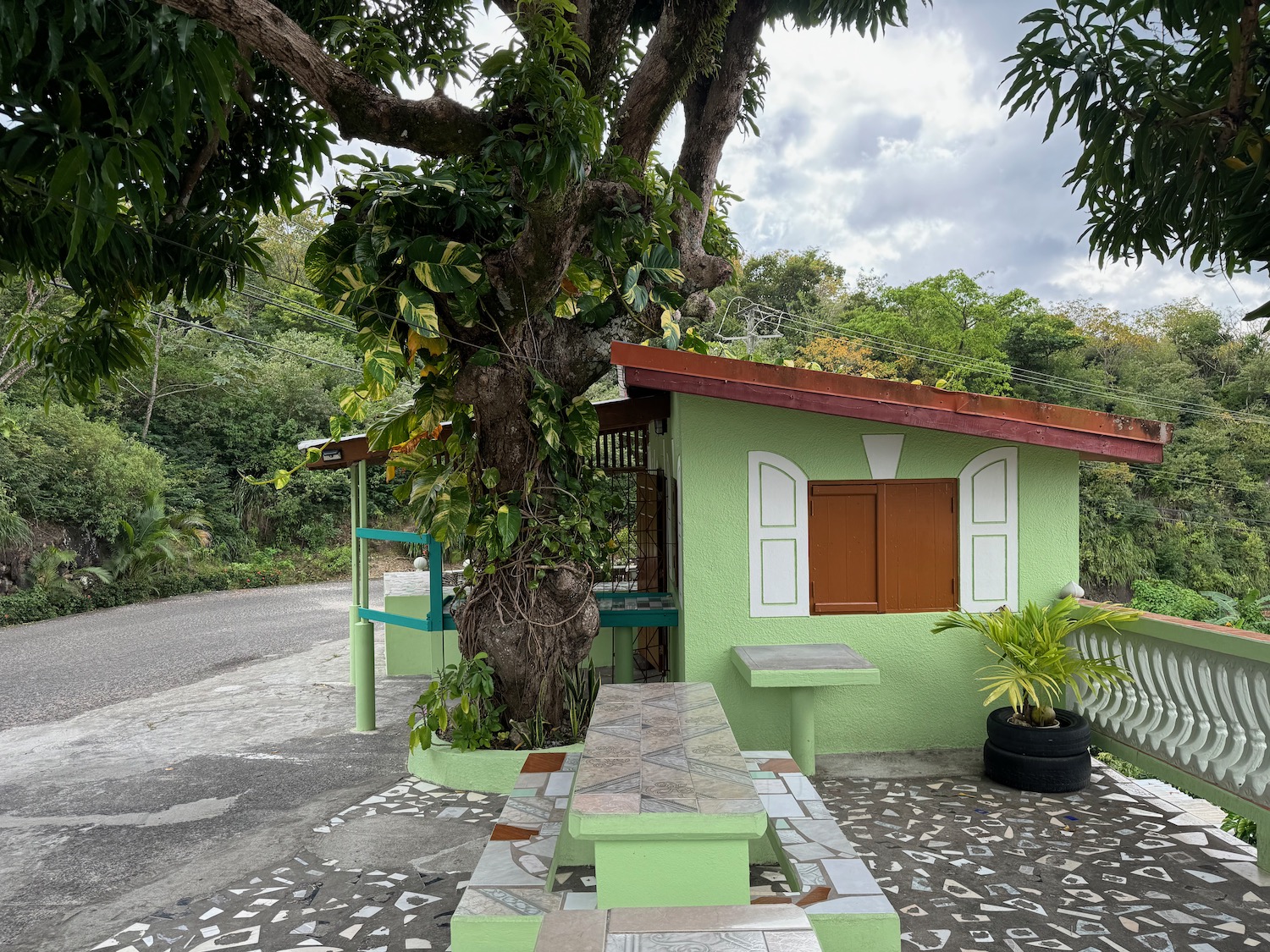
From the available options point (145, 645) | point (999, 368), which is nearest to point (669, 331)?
point (145, 645)

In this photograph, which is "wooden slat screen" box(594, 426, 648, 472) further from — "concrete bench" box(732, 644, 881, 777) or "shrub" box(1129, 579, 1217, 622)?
"shrub" box(1129, 579, 1217, 622)

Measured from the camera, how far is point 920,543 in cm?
588

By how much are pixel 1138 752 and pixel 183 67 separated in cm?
618

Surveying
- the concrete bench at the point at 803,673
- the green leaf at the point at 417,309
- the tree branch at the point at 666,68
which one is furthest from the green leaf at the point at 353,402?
the concrete bench at the point at 803,673

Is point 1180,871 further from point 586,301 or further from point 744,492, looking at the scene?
point 586,301

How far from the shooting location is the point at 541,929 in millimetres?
2430

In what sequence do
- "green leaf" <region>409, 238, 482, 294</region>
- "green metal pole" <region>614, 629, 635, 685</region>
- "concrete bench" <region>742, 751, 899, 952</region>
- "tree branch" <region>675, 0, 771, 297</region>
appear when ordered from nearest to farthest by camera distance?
1. "concrete bench" <region>742, 751, 899, 952</region>
2. "green leaf" <region>409, 238, 482, 294</region>
3. "green metal pole" <region>614, 629, 635, 685</region>
4. "tree branch" <region>675, 0, 771, 297</region>

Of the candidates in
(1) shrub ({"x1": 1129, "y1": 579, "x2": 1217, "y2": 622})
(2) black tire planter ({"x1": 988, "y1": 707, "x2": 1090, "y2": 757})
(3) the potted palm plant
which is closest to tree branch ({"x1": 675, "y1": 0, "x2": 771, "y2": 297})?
(3) the potted palm plant

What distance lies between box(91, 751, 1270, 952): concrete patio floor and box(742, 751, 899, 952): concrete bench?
0.81ft

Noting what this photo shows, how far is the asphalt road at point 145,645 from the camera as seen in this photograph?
9.05 meters

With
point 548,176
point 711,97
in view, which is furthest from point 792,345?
point 548,176

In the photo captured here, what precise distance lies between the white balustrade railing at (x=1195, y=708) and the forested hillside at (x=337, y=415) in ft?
24.1

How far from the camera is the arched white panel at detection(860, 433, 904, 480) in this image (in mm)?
5820

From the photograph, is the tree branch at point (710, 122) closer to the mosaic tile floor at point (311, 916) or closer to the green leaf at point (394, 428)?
the green leaf at point (394, 428)
